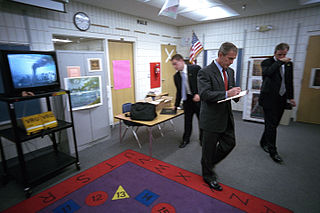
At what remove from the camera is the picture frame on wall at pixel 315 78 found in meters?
4.90

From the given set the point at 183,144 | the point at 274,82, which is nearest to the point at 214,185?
the point at 183,144

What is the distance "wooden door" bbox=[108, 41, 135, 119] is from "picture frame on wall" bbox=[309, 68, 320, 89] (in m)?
4.98

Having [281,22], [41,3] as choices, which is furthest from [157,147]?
[281,22]

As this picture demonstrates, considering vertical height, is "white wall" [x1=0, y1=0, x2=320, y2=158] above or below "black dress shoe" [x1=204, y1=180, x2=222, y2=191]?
above

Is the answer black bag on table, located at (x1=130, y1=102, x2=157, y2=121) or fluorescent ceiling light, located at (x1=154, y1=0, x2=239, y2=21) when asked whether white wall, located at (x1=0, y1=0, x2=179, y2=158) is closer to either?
fluorescent ceiling light, located at (x1=154, y1=0, x2=239, y2=21)

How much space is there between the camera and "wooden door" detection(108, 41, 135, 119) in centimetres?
504

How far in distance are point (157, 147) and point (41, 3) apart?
11.0 feet

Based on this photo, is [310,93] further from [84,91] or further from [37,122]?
[37,122]

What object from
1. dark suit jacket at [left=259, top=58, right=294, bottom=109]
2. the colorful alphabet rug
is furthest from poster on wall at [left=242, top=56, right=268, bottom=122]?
the colorful alphabet rug

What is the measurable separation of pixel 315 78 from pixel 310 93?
0.41m

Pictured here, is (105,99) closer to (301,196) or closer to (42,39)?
(42,39)

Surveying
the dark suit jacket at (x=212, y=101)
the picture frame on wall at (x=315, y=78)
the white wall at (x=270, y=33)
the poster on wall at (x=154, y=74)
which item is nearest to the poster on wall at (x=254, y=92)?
the white wall at (x=270, y=33)

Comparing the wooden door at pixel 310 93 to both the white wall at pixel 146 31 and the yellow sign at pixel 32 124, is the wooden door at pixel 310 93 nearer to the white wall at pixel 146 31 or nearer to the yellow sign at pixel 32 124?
the white wall at pixel 146 31

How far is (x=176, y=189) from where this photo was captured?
2.48 metres
